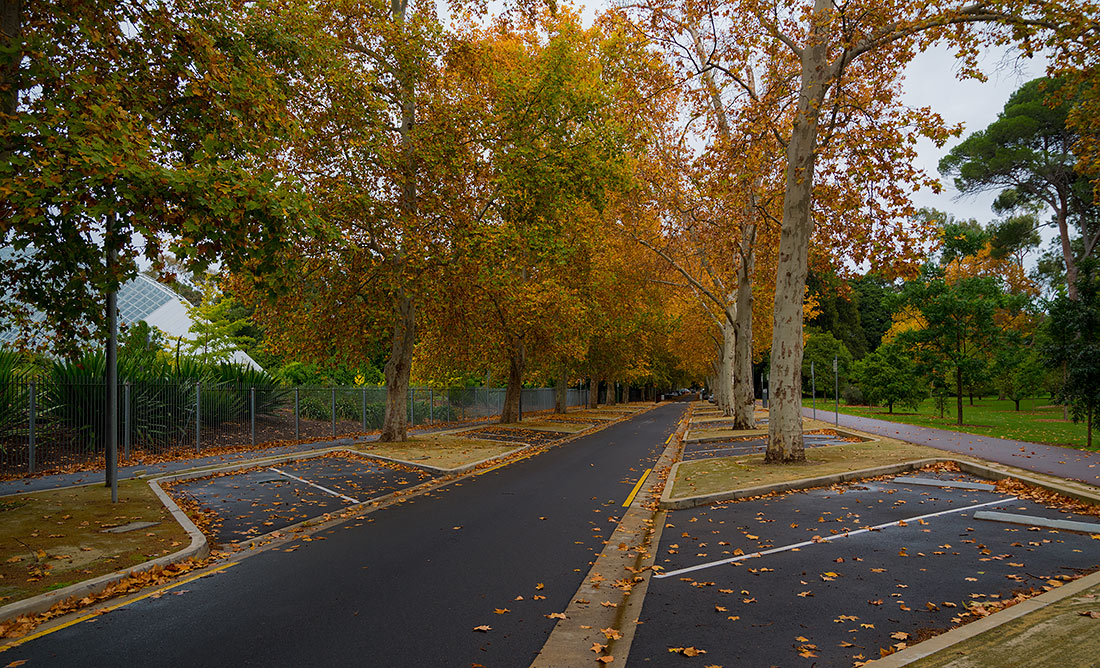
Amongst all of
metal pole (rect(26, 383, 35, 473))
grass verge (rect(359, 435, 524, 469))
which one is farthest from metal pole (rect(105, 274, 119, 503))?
grass verge (rect(359, 435, 524, 469))

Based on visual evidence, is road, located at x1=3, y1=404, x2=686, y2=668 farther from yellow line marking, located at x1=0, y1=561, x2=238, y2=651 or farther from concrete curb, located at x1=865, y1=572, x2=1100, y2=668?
concrete curb, located at x1=865, y1=572, x2=1100, y2=668

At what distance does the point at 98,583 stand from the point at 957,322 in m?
28.3

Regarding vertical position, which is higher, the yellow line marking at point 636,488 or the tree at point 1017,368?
the tree at point 1017,368

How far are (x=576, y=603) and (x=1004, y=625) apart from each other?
10.2ft

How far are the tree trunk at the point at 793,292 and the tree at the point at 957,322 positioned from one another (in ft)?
51.1

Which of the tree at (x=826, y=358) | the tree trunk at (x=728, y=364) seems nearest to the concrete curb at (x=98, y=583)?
the tree trunk at (x=728, y=364)

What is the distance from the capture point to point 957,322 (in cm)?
2575

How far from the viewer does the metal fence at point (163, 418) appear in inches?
527

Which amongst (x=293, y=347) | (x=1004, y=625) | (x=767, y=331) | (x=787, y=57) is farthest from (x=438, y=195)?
(x=767, y=331)

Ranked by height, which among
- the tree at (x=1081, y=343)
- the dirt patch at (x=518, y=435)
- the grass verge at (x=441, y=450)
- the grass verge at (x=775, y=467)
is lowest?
the dirt patch at (x=518, y=435)

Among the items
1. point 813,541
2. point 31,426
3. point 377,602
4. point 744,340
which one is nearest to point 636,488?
point 813,541

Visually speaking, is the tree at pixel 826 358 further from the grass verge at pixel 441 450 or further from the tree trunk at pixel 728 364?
the grass verge at pixel 441 450

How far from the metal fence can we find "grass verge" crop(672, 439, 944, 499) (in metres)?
12.7

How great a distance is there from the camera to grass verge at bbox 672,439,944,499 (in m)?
11.2
